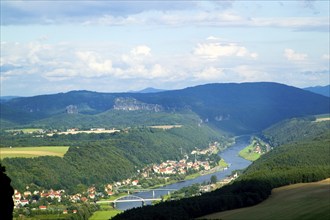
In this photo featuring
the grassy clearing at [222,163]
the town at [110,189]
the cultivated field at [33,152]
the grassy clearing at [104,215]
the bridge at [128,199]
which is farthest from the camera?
the grassy clearing at [222,163]

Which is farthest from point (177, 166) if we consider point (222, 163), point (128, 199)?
point (128, 199)

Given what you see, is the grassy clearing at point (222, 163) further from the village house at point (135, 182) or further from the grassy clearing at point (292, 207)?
the grassy clearing at point (292, 207)

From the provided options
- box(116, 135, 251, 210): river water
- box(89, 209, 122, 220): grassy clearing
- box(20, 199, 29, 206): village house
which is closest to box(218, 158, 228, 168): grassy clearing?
box(116, 135, 251, 210): river water

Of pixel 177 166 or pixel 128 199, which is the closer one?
pixel 128 199

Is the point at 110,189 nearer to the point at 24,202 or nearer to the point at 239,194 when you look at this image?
the point at 24,202

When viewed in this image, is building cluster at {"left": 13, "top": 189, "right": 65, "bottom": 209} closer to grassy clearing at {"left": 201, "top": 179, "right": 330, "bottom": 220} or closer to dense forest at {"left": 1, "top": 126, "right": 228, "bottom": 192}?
dense forest at {"left": 1, "top": 126, "right": 228, "bottom": 192}

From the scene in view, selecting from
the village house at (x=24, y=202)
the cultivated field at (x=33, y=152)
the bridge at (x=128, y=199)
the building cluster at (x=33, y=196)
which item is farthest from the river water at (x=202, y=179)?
the cultivated field at (x=33, y=152)

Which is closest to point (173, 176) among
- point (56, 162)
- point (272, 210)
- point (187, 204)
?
point (56, 162)

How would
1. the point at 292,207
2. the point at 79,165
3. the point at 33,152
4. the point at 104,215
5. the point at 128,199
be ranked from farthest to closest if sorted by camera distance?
the point at 33,152 → the point at 79,165 → the point at 128,199 → the point at 104,215 → the point at 292,207
